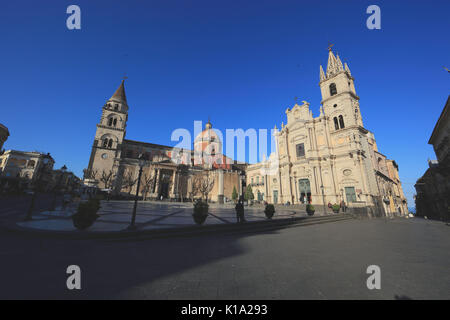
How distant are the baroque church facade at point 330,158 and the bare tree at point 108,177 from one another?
94.0 feet

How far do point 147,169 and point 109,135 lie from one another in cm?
1023

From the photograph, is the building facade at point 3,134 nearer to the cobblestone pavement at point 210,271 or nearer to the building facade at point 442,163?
the cobblestone pavement at point 210,271

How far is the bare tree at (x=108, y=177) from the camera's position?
28406 mm

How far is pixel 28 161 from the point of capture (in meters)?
39.2

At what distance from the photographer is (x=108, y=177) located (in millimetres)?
28344

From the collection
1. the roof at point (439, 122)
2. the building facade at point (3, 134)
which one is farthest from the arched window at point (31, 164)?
the roof at point (439, 122)

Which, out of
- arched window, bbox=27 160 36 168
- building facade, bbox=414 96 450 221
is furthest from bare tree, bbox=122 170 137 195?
building facade, bbox=414 96 450 221

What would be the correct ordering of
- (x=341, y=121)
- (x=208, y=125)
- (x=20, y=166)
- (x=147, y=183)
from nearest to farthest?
1. (x=341, y=121)
2. (x=147, y=183)
3. (x=20, y=166)
4. (x=208, y=125)

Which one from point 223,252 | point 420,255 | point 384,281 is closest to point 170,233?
point 223,252

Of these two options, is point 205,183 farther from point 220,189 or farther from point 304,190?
point 304,190

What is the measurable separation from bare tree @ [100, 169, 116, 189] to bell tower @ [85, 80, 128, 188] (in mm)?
654

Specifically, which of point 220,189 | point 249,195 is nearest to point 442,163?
point 249,195

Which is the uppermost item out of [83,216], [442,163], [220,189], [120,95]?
[120,95]
